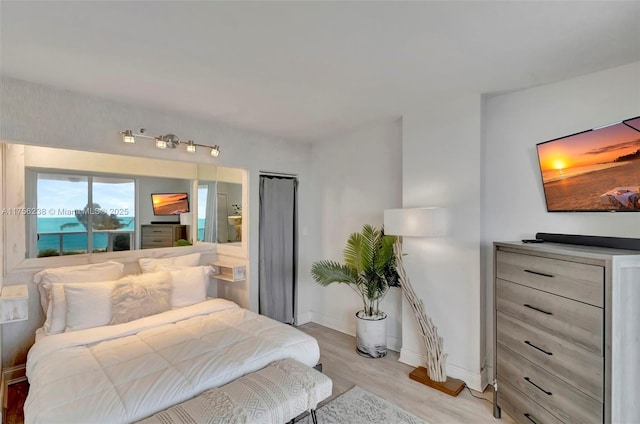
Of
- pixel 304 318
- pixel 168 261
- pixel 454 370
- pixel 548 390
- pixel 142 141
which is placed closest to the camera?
pixel 548 390

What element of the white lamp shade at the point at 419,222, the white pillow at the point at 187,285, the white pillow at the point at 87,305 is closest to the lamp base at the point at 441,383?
the white lamp shade at the point at 419,222

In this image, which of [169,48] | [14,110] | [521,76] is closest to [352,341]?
[521,76]

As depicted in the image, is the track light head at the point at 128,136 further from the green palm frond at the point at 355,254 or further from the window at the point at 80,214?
the green palm frond at the point at 355,254

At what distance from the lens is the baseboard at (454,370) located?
8.39ft

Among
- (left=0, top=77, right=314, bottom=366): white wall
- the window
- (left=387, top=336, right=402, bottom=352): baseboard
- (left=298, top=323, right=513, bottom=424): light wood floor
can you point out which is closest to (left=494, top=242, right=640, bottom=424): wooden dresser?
(left=298, top=323, right=513, bottom=424): light wood floor

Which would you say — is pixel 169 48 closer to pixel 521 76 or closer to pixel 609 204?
pixel 521 76

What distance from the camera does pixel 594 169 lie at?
6.79ft

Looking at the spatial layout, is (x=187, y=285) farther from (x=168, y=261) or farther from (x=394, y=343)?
(x=394, y=343)

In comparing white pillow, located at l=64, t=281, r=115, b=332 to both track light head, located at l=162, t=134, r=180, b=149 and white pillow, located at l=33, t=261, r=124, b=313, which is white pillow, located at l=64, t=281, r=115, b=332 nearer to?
white pillow, located at l=33, t=261, r=124, b=313

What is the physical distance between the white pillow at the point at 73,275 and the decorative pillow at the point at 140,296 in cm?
20

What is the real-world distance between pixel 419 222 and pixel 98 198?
10.7 ft

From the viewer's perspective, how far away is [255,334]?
2467 mm

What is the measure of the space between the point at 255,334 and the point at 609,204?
9.00 ft

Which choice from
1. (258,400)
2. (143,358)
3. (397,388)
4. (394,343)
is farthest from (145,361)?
(394,343)
